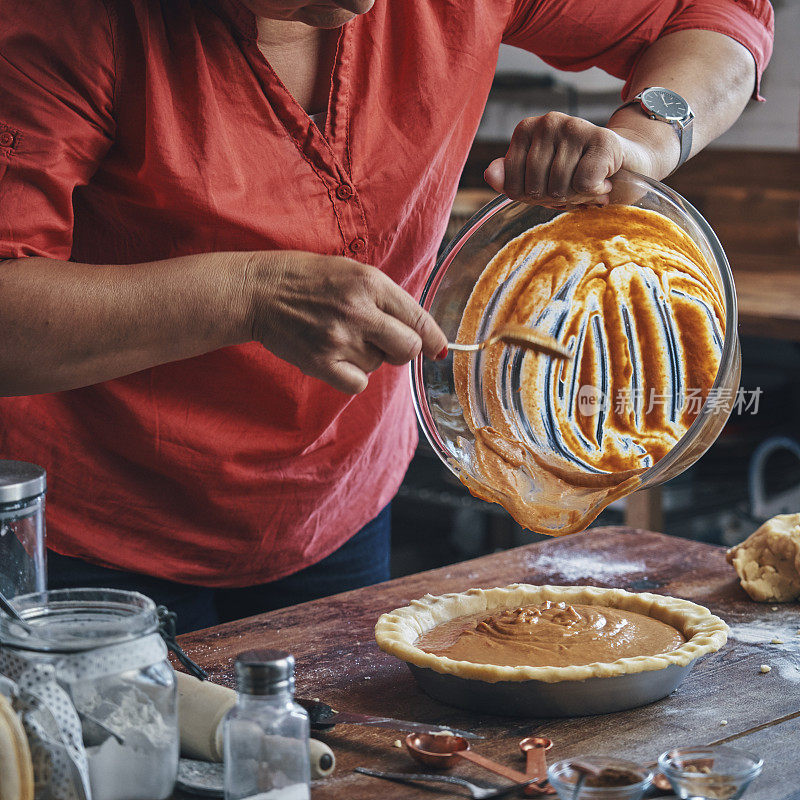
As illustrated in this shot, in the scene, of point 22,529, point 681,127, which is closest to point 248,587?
point 22,529

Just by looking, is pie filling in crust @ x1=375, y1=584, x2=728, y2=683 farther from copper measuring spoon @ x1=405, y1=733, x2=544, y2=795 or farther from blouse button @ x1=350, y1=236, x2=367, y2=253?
blouse button @ x1=350, y1=236, x2=367, y2=253

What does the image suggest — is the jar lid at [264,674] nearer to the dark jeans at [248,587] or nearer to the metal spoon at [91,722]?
the metal spoon at [91,722]

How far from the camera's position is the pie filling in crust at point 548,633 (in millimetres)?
1037

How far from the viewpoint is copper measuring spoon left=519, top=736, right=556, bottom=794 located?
0.92 m

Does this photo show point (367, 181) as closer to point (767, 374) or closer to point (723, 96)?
point (723, 96)

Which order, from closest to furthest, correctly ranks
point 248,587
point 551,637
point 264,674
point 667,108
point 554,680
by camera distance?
point 264,674 < point 554,680 < point 551,637 < point 667,108 < point 248,587

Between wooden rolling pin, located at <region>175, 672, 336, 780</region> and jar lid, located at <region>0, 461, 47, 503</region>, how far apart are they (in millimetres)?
306

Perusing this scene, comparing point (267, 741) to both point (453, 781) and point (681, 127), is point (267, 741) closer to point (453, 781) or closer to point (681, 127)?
point (453, 781)

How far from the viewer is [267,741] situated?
0.81m

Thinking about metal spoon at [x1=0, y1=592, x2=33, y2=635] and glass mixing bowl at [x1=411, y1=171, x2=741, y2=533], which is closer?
metal spoon at [x1=0, y1=592, x2=33, y2=635]

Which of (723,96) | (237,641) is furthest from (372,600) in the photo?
(723,96)

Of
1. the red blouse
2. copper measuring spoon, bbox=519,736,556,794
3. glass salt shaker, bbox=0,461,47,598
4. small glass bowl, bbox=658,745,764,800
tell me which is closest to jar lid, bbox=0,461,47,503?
glass salt shaker, bbox=0,461,47,598

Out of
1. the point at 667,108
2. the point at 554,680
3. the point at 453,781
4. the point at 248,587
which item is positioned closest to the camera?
the point at 453,781

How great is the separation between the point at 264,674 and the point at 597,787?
0.28 metres
